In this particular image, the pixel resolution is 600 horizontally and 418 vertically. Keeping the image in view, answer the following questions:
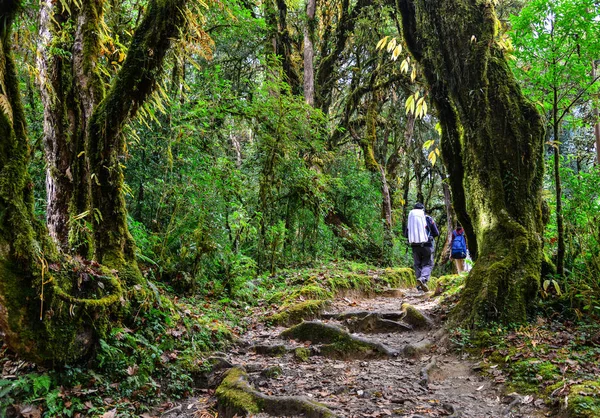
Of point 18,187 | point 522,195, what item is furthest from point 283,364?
point 522,195

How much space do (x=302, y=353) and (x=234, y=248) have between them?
3551mm

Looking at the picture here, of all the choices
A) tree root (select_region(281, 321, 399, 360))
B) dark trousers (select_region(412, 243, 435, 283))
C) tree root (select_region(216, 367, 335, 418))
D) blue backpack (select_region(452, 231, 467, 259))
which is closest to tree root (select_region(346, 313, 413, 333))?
tree root (select_region(281, 321, 399, 360))

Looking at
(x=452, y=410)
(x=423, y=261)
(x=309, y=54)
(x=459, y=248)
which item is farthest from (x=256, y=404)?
(x=309, y=54)

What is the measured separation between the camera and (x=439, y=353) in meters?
5.15

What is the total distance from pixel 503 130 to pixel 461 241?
18.8ft

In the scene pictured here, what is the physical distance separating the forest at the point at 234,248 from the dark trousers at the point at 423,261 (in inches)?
69.8

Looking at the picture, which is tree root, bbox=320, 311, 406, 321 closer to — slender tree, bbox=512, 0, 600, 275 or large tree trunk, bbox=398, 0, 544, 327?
large tree trunk, bbox=398, 0, 544, 327

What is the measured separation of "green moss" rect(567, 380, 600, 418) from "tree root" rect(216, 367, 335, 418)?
6.40ft

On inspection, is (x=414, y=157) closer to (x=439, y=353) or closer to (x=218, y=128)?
(x=218, y=128)

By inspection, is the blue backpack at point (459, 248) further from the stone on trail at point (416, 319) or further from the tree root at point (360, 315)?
the stone on trail at point (416, 319)

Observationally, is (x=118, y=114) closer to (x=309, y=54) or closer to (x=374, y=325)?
(x=374, y=325)

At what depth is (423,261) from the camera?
1078 centimetres

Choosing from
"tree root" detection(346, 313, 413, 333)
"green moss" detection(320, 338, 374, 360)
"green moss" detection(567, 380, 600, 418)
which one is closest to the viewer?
"green moss" detection(567, 380, 600, 418)

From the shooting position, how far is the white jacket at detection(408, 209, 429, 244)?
1019 centimetres
